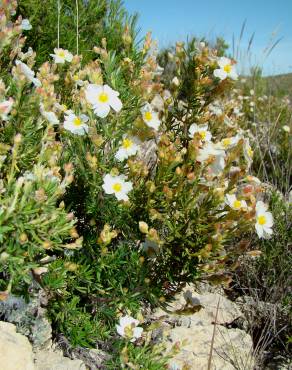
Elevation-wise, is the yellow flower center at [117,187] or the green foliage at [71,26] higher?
the green foliage at [71,26]

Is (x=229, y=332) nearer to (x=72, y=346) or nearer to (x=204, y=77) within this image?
(x=72, y=346)

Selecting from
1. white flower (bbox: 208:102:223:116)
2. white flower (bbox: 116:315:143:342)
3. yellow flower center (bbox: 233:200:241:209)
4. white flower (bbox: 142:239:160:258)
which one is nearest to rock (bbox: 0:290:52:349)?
white flower (bbox: 116:315:143:342)

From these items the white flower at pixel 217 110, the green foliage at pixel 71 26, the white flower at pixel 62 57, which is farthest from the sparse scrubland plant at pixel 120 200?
the green foliage at pixel 71 26

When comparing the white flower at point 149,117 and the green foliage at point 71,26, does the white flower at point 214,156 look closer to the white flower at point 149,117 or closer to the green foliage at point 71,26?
the white flower at point 149,117

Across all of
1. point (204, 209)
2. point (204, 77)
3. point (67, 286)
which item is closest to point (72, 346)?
point (67, 286)

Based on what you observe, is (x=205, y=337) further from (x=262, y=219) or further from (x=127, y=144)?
(x=127, y=144)

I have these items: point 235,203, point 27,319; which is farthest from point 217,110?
point 27,319

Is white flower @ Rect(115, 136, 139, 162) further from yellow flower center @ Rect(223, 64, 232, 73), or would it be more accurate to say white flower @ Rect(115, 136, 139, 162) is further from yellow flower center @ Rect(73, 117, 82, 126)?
yellow flower center @ Rect(223, 64, 232, 73)
